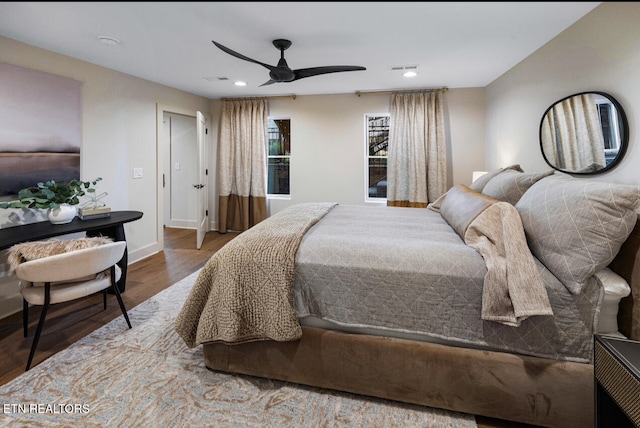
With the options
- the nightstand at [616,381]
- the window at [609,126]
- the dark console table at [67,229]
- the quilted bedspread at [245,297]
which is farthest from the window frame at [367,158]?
the nightstand at [616,381]

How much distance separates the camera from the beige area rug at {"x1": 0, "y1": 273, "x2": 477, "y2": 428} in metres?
1.53

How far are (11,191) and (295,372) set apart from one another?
274 centimetres

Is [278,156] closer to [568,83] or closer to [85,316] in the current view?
[85,316]

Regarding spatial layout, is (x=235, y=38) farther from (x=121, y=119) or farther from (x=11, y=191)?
(x=121, y=119)

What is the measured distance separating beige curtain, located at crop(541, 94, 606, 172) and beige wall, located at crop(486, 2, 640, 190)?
91 mm

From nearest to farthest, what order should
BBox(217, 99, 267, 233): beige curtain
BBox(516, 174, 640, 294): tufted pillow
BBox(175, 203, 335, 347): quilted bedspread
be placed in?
BBox(516, 174, 640, 294): tufted pillow
BBox(175, 203, 335, 347): quilted bedspread
BBox(217, 99, 267, 233): beige curtain

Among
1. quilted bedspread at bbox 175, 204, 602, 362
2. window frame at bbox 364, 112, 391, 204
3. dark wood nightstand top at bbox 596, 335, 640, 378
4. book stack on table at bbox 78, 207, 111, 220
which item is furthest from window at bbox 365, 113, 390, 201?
dark wood nightstand top at bbox 596, 335, 640, 378

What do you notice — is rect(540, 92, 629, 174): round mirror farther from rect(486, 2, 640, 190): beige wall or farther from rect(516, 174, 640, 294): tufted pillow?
rect(516, 174, 640, 294): tufted pillow

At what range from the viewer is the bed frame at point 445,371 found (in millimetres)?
1383

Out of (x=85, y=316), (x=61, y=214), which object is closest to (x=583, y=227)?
(x=85, y=316)

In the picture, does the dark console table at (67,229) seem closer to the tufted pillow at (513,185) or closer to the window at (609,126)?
the tufted pillow at (513,185)

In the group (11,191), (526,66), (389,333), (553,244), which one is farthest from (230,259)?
(526,66)

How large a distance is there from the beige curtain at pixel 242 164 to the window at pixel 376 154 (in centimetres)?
163

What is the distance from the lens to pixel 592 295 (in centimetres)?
136
